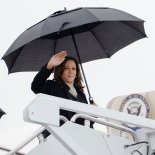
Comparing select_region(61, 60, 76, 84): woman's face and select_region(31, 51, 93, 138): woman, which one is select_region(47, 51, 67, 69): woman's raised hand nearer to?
select_region(31, 51, 93, 138): woman

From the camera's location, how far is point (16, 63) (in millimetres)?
4203

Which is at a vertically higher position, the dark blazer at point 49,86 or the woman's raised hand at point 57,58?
the woman's raised hand at point 57,58

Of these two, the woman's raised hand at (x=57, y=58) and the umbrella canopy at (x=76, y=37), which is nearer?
the woman's raised hand at (x=57, y=58)

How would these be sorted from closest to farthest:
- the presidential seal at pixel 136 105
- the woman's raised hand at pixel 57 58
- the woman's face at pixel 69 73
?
the woman's raised hand at pixel 57 58 → the woman's face at pixel 69 73 → the presidential seal at pixel 136 105

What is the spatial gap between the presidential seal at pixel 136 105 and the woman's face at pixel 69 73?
2744 millimetres

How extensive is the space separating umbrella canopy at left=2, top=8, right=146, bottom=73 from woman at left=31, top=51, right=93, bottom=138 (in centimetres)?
32

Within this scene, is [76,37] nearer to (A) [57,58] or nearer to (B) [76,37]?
(B) [76,37]

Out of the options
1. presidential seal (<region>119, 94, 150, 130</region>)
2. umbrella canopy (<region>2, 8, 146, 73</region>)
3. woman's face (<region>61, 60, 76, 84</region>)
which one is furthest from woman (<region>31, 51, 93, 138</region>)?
presidential seal (<region>119, 94, 150, 130</region>)

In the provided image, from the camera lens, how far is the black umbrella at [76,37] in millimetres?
3623

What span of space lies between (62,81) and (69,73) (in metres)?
0.10

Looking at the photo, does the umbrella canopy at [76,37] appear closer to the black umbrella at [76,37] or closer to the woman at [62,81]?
the black umbrella at [76,37]

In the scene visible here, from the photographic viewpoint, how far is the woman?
128 inches

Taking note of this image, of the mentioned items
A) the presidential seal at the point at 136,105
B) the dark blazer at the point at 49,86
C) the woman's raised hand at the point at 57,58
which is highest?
the woman's raised hand at the point at 57,58

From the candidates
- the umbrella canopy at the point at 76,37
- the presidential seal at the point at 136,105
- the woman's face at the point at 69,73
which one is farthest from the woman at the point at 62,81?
the presidential seal at the point at 136,105
